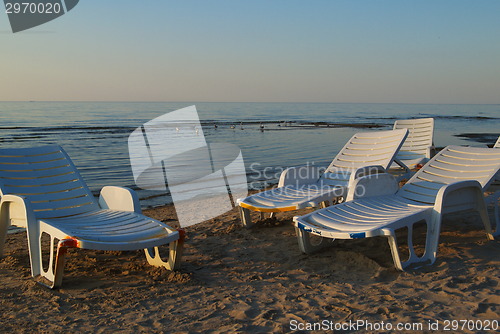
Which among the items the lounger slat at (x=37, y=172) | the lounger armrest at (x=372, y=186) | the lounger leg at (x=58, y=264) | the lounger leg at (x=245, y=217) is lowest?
the lounger leg at (x=245, y=217)

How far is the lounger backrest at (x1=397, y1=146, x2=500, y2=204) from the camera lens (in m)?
4.79

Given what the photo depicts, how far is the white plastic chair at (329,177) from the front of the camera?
16.1 feet

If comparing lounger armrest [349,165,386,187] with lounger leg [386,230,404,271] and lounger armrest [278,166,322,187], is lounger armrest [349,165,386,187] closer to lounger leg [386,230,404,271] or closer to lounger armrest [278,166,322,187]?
lounger armrest [278,166,322,187]

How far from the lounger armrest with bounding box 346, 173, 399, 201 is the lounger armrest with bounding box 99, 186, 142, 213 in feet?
7.05

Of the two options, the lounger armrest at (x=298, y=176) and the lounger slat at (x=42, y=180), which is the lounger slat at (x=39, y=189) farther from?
the lounger armrest at (x=298, y=176)

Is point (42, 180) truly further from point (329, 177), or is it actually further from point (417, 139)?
point (417, 139)

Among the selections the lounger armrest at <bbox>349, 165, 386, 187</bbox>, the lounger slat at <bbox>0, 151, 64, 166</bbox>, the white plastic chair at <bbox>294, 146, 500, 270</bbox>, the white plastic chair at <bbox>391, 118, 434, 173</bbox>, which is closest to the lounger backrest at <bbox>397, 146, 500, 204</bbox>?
the white plastic chair at <bbox>294, 146, 500, 270</bbox>

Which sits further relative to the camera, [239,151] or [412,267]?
[239,151]

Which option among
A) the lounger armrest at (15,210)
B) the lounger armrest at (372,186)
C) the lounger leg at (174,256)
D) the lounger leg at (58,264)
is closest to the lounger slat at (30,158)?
the lounger armrest at (15,210)

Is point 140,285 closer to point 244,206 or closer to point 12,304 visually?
point 12,304

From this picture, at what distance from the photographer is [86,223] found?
4.15 m

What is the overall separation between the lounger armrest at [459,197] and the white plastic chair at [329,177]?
1.16 m

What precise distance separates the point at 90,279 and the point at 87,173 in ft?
27.0

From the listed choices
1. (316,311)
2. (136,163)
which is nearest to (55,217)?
(316,311)
